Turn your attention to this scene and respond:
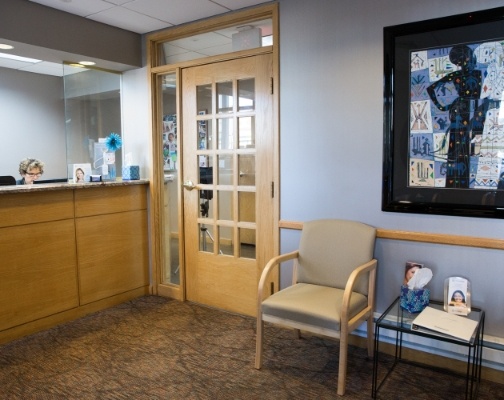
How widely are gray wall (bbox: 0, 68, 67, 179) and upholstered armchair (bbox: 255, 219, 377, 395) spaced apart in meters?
4.84

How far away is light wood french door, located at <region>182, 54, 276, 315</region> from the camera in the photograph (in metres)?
3.16

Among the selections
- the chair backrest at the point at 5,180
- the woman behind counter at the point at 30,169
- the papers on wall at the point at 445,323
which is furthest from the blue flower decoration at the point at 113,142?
the papers on wall at the point at 445,323

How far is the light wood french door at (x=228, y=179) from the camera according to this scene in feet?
10.4

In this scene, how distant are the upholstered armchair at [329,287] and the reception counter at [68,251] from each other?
161cm

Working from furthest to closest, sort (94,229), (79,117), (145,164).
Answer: (79,117)
(145,164)
(94,229)

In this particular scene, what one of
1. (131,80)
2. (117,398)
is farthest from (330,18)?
(117,398)

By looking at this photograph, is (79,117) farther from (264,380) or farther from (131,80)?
(264,380)

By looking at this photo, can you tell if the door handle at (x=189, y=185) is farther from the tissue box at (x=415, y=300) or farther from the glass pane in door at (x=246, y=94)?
the tissue box at (x=415, y=300)

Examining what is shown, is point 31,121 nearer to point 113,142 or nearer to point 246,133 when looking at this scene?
point 113,142

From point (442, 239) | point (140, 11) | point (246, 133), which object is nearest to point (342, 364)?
point (442, 239)

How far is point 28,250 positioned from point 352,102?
251 centimetres

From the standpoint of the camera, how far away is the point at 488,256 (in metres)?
2.34

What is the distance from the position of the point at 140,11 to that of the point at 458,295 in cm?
299

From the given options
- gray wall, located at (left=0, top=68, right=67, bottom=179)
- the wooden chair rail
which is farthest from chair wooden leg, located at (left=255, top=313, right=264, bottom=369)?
gray wall, located at (left=0, top=68, right=67, bottom=179)
